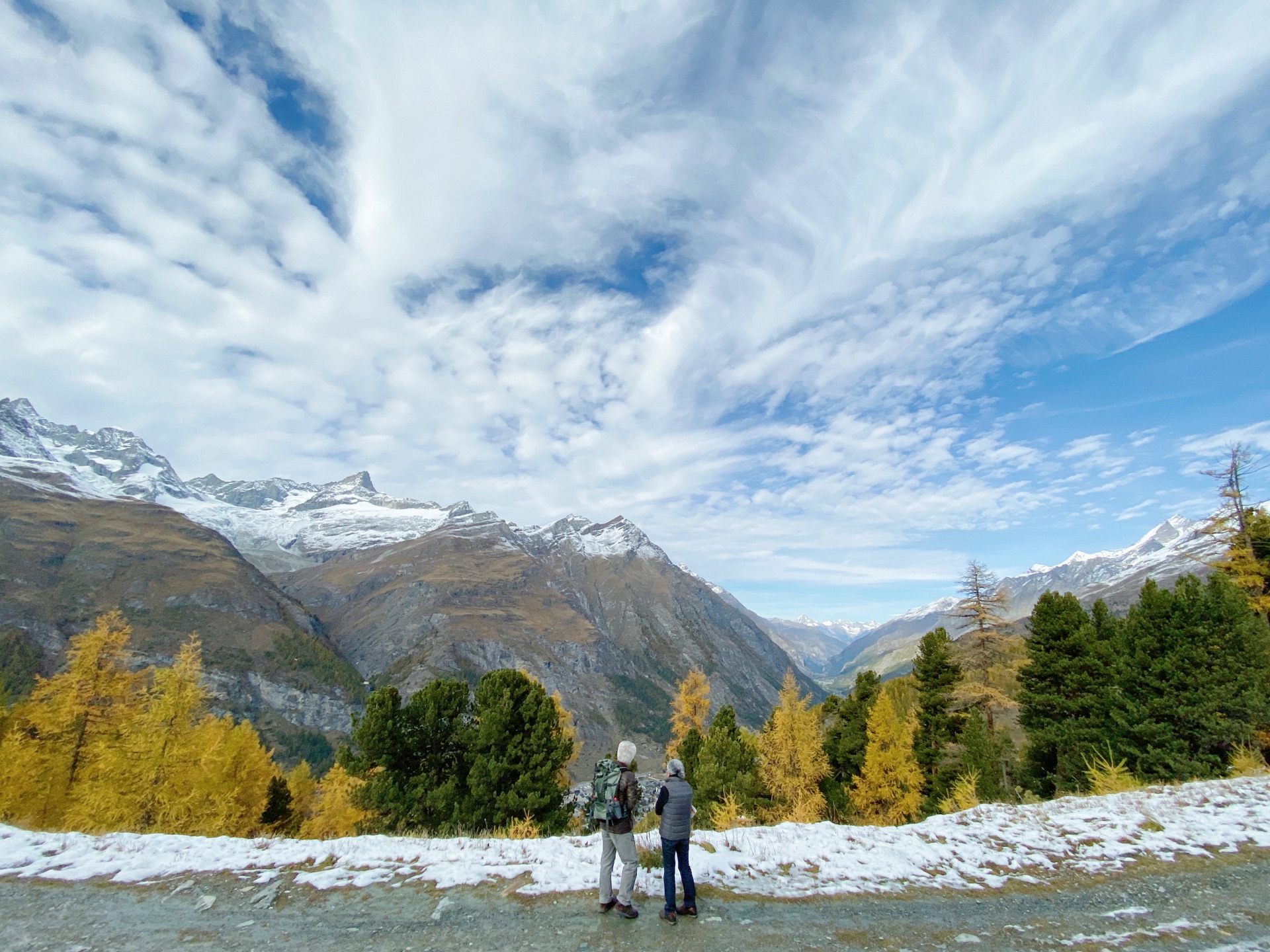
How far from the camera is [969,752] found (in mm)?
32156

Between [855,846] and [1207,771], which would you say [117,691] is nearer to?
[855,846]

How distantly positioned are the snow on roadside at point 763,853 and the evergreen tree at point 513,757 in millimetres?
17257

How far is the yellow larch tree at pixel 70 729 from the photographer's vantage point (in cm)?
2591

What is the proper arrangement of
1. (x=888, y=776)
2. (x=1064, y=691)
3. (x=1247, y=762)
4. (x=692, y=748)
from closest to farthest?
(x=1247, y=762) < (x=1064, y=691) < (x=888, y=776) < (x=692, y=748)

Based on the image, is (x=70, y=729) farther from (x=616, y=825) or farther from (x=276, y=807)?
(x=616, y=825)

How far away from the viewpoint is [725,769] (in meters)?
34.0

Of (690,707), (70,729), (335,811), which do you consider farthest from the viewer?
(335,811)

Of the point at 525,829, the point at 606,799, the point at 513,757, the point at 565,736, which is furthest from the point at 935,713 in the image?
the point at 606,799

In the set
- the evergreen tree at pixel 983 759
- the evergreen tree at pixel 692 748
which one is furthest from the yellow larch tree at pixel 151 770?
the evergreen tree at pixel 983 759

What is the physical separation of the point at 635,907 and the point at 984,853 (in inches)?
335

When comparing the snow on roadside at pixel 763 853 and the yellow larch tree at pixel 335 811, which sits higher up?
the snow on roadside at pixel 763 853

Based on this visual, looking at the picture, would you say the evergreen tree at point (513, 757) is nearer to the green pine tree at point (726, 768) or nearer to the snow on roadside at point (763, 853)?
the green pine tree at point (726, 768)

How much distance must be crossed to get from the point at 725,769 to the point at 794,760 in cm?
771

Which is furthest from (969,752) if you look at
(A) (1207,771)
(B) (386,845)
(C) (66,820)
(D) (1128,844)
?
(C) (66,820)
